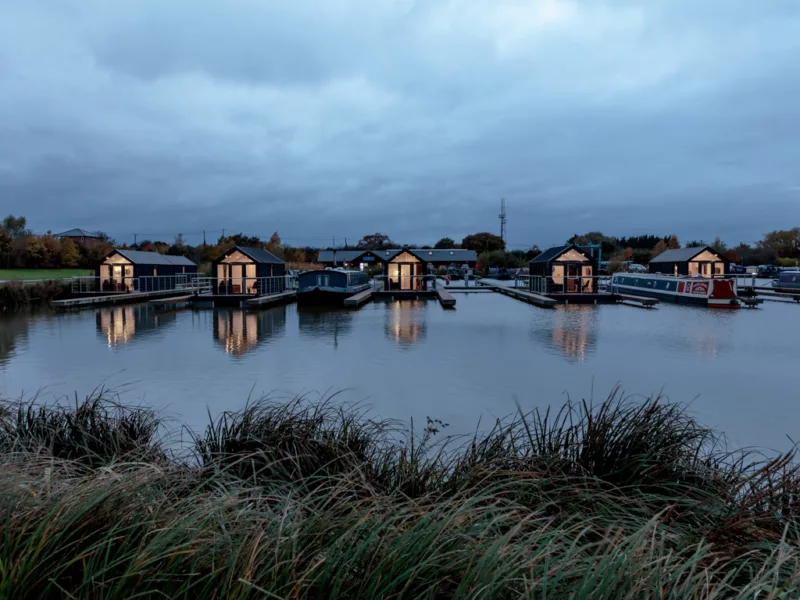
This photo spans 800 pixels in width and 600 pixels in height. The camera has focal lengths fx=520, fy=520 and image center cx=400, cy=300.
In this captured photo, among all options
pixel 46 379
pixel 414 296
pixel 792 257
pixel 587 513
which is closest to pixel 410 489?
pixel 587 513

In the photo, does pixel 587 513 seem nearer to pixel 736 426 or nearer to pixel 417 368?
pixel 736 426

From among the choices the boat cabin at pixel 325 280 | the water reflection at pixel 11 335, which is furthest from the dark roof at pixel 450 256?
the water reflection at pixel 11 335

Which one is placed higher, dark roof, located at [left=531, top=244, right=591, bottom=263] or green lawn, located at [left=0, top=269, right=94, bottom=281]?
dark roof, located at [left=531, top=244, right=591, bottom=263]

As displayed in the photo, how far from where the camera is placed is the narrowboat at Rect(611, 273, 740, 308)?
32250 millimetres

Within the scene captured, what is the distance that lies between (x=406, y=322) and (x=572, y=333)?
7882 millimetres

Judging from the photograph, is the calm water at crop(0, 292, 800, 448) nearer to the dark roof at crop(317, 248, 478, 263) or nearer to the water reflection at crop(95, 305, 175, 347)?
the water reflection at crop(95, 305, 175, 347)

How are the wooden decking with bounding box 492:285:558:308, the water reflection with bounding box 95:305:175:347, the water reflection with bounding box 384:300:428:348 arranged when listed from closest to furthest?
1. the water reflection with bounding box 384:300:428:348
2. the water reflection with bounding box 95:305:175:347
3. the wooden decking with bounding box 492:285:558:308

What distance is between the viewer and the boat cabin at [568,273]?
129 feet

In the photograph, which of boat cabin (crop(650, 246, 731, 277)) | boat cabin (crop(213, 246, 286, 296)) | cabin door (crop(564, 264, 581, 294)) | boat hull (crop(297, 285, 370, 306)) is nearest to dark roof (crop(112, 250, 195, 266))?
boat cabin (crop(213, 246, 286, 296))

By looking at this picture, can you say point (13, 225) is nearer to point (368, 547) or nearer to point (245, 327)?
point (245, 327)

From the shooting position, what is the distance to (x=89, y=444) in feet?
17.8

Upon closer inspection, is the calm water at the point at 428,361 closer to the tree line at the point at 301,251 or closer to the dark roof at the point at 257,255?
the dark roof at the point at 257,255

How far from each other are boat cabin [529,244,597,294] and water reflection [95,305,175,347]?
26348mm

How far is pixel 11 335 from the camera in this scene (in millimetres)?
20906
